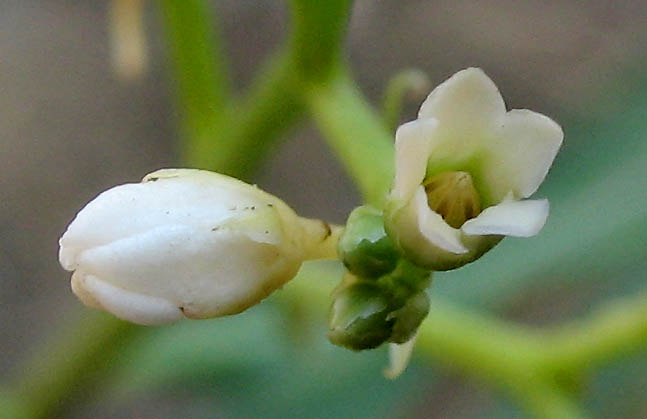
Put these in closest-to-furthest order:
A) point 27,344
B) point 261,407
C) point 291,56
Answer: point 291,56 → point 261,407 → point 27,344

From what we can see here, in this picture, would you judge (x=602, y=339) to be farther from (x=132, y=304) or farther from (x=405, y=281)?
(x=132, y=304)

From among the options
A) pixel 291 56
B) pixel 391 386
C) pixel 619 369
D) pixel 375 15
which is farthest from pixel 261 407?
pixel 375 15

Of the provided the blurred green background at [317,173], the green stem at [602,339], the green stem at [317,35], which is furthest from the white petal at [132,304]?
the blurred green background at [317,173]

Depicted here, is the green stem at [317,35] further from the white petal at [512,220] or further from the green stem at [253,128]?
the white petal at [512,220]

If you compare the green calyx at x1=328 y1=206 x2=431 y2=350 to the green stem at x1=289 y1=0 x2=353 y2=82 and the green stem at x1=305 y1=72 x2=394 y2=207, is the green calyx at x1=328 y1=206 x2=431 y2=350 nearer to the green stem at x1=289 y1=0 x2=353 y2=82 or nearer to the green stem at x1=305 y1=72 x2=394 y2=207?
the green stem at x1=305 y1=72 x2=394 y2=207

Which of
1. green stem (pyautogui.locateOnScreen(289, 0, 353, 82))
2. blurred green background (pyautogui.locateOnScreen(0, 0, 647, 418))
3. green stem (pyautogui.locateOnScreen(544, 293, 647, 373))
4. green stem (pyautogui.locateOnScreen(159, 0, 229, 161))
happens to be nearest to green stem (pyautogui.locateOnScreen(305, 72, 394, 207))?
green stem (pyautogui.locateOnScreen(289, 0, 353, 82))

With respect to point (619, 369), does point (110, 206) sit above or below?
above

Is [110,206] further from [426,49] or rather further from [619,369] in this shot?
[426,49]
